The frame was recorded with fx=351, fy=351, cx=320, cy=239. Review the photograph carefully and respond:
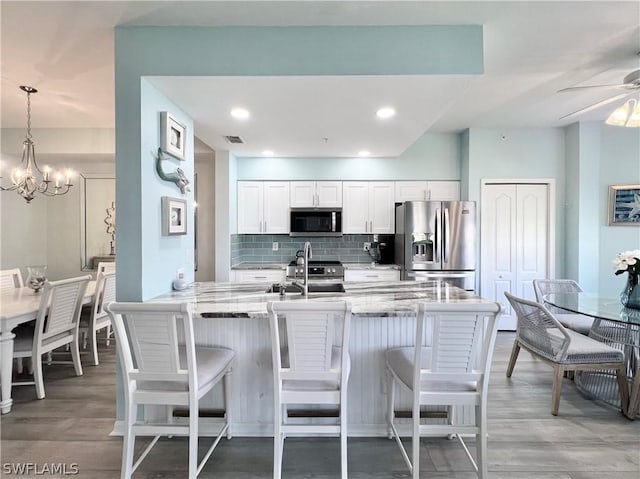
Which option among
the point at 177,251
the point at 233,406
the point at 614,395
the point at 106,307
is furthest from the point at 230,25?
the point at 614,395

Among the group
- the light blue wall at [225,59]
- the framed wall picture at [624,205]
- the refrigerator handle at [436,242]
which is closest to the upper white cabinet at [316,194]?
the refrigerator handle at [436,242]

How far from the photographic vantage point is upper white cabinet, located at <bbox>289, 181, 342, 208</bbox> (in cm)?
493

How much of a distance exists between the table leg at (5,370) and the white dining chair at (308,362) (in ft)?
7.49

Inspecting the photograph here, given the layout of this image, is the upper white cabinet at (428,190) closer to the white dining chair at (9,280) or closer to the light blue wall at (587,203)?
the light blue wall at (587,203)

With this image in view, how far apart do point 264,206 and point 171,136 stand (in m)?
2.40

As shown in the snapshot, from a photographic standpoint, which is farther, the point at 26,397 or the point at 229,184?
the point at 229,184

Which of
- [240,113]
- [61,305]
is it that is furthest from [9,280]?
[240,113]

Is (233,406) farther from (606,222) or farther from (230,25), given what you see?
(606,222)

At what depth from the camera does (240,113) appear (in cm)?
296

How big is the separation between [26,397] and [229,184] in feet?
9.58

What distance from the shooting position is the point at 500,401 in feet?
9.22

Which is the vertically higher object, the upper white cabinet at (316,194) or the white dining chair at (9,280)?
the upper white cabinet at (316,194)

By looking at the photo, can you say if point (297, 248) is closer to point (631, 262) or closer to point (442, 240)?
point (442, 240)

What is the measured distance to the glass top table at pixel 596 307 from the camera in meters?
2.52
